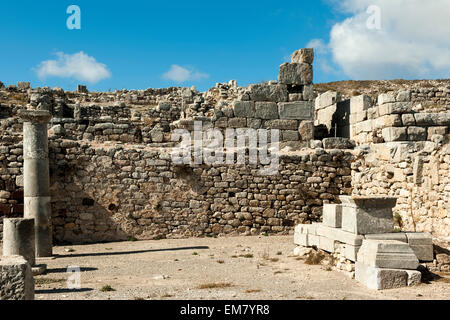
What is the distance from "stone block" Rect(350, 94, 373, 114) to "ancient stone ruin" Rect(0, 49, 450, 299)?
3cm

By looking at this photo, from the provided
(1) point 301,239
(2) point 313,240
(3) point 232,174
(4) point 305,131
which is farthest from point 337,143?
(2) point 313,240

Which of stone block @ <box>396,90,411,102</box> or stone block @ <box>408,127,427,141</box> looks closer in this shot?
stone block @ <box>408,127,427,141</box>

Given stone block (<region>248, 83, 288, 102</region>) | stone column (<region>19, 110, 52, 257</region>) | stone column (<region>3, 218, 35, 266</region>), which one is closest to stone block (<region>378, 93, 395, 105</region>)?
stone block (<region>248, 83, 288, 102</region>)

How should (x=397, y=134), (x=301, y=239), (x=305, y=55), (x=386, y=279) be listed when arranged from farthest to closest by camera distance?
(x=305, y=55) < (x=397, y=134) < (x=301, y=239) < (x=386, y=279)

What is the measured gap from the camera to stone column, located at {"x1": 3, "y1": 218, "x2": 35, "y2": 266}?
8.61 meters

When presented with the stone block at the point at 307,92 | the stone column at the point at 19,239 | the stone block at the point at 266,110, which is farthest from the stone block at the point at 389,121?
the stone column at the point at 19,239

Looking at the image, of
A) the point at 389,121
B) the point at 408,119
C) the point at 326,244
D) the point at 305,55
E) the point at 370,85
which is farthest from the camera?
the point at 370,85

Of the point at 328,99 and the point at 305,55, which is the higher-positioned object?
the point at 305,55

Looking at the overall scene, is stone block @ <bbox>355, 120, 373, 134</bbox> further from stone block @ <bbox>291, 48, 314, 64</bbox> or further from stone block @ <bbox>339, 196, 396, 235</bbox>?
stone block @ <bbox>339, 196, 396, 235</bbox>

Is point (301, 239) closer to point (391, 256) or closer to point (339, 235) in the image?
point (339, 235)

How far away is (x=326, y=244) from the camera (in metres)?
8.57

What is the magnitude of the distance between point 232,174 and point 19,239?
18.5ft

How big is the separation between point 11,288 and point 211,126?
954 centimetres
